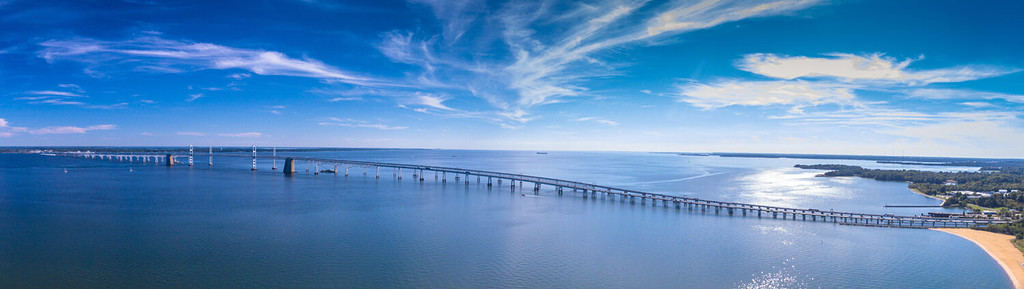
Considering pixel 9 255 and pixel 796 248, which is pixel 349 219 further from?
pixel 796 248

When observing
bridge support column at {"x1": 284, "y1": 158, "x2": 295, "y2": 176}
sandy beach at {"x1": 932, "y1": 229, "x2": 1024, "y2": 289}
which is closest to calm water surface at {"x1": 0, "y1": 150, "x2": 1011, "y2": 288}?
sandy beach at {"x1": 932, "y1": 229, "x2": 1024, "y2": 289}

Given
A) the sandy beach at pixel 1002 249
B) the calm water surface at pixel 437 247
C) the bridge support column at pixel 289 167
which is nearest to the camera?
the calm water surface at pixel 437 247

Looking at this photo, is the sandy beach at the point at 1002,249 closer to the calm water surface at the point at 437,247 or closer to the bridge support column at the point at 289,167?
the calm water surface at the point at 437,247

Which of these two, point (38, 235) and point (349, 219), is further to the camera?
point (349, 219)

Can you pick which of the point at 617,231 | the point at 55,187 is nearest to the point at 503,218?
the point at 617,231

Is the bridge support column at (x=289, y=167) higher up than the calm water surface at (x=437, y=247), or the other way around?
the bridge support column at (x=289, y=167)

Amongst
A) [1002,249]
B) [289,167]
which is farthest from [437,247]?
[289,167]

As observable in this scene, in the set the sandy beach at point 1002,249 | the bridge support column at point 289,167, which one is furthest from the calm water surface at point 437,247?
the bridge support column at point 289,167

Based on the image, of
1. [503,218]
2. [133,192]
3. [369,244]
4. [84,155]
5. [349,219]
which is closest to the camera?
[369,244]
